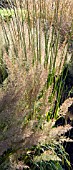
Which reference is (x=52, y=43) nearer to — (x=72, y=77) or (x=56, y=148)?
(x=56, y=148)

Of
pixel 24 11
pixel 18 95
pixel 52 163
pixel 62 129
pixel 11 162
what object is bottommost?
pixel 52 163

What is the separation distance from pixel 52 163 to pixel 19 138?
71 cm

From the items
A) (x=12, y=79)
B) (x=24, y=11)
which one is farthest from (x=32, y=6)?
(x=12, y=79)

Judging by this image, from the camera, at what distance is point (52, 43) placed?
2.65m

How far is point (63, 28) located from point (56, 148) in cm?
149

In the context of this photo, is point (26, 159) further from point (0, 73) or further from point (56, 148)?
point (0, 73)

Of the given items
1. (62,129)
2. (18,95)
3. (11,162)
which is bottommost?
(11,162)

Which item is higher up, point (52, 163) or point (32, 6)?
point (32, 6)

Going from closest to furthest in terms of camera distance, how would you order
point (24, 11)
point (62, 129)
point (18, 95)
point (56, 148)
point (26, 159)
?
point (18, 95), point (62, 129), point (26, 159), point (56, 148), point (24, 11)

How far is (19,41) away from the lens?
8.09 feet

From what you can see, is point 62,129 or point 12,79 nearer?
point 12,79

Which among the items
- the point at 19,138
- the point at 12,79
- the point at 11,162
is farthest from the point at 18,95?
the point at 11,162

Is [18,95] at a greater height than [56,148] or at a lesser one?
greater

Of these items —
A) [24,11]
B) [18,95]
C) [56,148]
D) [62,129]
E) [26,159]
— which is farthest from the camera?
[24,11]
